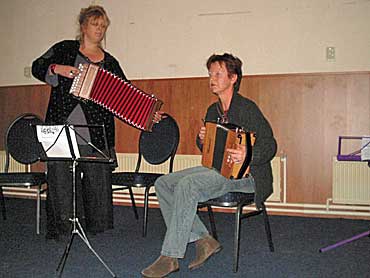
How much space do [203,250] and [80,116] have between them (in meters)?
1.27

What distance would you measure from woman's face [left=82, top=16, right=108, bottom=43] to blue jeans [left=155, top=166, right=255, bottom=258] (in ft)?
3.71

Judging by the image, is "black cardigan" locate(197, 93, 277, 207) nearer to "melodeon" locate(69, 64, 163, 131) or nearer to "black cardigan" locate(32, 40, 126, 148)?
"melodeon" locate(69, 64, 163, 131)

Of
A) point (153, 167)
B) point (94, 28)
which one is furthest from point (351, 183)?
point (94, 28)

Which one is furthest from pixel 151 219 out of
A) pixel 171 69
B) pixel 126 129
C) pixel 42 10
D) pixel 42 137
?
pixel 42 10

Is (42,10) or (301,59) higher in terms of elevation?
(42,10)

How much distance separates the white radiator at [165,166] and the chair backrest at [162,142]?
0.90m

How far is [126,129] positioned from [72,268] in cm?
266

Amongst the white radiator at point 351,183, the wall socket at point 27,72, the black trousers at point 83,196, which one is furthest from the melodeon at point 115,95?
the wall socket at point 27,72

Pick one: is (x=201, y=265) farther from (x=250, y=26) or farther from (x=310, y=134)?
(x=250, y=26)

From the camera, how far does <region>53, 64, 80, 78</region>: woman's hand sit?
3315mm

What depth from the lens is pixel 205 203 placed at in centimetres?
301

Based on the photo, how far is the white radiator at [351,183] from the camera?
183 inches

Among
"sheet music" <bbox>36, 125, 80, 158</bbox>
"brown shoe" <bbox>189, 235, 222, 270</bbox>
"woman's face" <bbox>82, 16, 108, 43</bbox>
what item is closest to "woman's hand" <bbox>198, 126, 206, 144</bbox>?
"brown shoe" <bbox>189, 235, 222, 270</bbox>

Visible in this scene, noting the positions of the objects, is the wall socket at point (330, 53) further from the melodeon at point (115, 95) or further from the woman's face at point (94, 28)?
the woman's face at point (94, 28)
